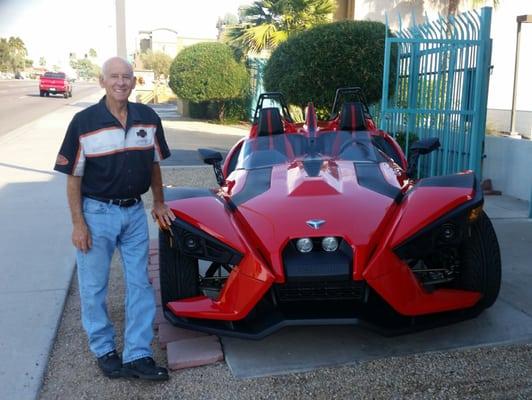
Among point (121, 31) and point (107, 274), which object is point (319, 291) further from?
point (121, 31)

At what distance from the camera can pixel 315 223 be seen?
3.43 meters

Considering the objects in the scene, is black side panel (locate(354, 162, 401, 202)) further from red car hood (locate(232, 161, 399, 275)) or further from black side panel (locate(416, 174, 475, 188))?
black side panel (locate(416, 174, 475, 188))

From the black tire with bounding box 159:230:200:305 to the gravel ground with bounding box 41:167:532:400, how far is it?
1.41ft

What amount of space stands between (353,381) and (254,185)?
5.21 feet

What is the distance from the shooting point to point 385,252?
10.8 ft

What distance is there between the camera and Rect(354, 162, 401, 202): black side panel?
12.8ft

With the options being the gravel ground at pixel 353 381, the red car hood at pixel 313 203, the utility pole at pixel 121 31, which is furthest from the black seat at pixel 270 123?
the utility pole at pixel 121 31

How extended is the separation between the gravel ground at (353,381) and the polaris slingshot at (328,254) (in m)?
0.26

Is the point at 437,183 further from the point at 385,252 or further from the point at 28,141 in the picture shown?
the point at 28,141

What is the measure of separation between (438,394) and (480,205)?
121cm

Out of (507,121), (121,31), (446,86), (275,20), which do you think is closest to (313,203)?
(446,86)

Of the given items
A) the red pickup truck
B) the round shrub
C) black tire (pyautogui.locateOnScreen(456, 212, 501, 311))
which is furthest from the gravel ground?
the red pickup truck

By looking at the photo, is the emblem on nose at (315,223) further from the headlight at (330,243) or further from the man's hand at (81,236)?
the man's hand at (81,236)

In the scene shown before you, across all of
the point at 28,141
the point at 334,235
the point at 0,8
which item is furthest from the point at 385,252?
the point at 28,141
